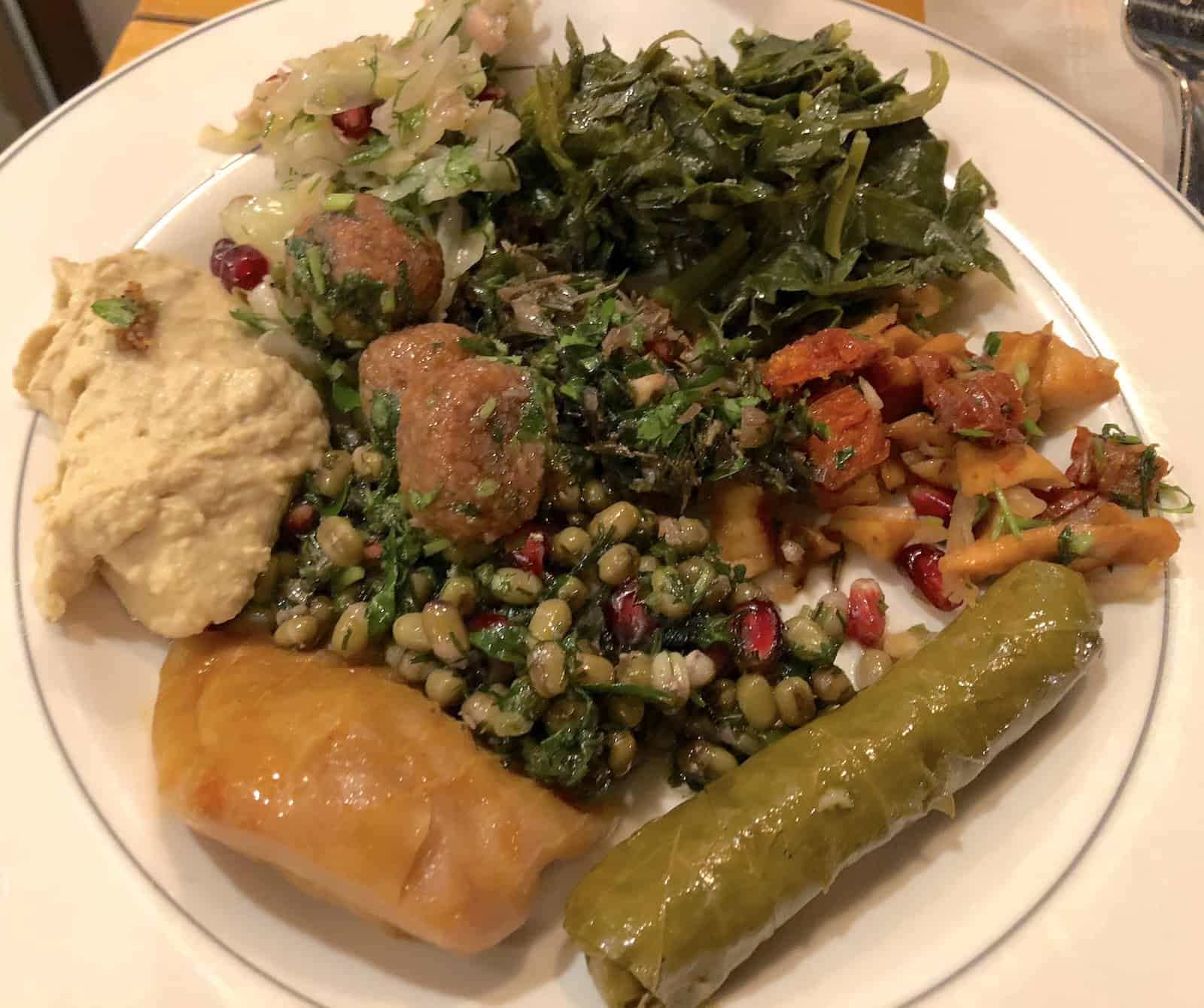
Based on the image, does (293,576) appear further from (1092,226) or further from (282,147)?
(1092,226)

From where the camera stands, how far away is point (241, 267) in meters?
3.66

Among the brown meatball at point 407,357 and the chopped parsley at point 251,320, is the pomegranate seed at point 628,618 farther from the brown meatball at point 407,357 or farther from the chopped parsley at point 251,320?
the chopped parsley at point 251,320

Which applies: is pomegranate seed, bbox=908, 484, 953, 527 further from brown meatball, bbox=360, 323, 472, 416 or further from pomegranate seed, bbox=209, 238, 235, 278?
pomegranate seed, bbox=209, 238, 235, 278

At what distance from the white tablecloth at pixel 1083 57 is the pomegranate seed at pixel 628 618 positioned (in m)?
3.28

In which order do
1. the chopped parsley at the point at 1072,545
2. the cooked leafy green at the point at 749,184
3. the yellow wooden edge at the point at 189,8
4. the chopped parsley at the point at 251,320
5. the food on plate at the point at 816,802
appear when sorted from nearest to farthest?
the food on plate at the point at 816,802
the chopped parsley at the point at 1072,545
the chopped parsley at the point at 251,320
the cooked leafy green at the point at 749,184
the yellow wooden edge at the point at 189,8

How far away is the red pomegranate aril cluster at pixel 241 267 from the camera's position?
366 cm

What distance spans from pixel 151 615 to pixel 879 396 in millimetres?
2680

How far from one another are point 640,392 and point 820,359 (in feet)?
2.29

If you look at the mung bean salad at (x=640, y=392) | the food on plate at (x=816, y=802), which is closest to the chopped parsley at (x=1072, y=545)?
the mung bean salad at (x=640, y=392)

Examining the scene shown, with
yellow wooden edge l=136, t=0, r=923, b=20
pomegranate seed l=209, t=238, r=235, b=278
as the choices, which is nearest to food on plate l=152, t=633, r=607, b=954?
pomegranate seed l=209, t=238, r=235, b=278

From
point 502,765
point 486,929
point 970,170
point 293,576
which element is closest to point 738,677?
point 502,765

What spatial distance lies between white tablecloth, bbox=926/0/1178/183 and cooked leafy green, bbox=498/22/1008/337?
3.89ft

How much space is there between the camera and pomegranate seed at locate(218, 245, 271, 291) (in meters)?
3.66

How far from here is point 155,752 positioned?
2.83m
